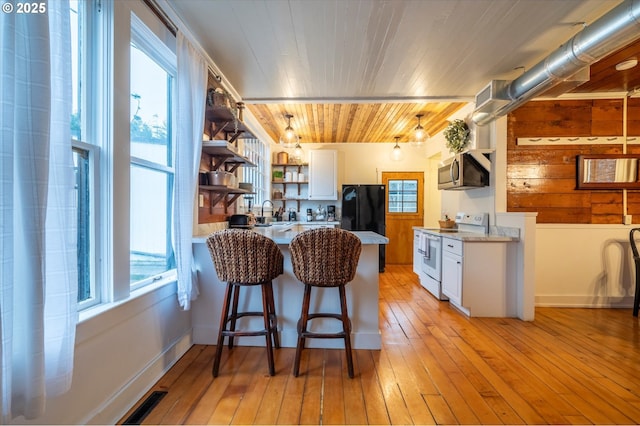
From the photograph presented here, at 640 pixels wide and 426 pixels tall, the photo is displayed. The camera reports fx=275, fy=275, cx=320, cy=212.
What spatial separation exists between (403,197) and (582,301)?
325cm

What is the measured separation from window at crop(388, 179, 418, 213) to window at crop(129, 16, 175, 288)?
182 inches

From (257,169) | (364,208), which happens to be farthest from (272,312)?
(364,208)

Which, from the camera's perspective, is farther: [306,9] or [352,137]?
[352,137]

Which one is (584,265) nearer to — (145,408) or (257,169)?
(145,408)

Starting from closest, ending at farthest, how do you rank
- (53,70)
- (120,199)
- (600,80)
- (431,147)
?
(53,70) → (120,199) → (600,80) → (431,147)

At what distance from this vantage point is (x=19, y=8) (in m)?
0.86

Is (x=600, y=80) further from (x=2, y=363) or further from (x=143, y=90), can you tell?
Result: (x=2, y=363)

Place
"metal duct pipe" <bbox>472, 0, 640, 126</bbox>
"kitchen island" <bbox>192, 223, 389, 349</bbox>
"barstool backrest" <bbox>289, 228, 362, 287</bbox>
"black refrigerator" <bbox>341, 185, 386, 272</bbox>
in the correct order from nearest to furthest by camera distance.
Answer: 1. "metal duct pipe" <bbox>472, 0, 640, 126</bbox>
2. "barstool backrest" <bbox>289, 228, 362, 287</bbox>
3. "kitchen island" <bbox>192, 223, 389, 349</bbox>
4. "black refrigerator" <bbox>341, 185, 386, 272</bbox>

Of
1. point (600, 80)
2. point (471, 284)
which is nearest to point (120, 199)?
point (471, 284)

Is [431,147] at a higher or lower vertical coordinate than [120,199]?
higher

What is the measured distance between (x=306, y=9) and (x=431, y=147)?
14.0 feet

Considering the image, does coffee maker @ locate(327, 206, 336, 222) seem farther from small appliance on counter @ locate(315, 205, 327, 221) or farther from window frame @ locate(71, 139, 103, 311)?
window frame @ locate(71, 139, 103, 311)

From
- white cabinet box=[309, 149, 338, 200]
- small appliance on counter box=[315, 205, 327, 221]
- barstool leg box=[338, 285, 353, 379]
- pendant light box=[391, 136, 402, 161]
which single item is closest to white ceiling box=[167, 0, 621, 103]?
barstool leg box=[338, 285, 353, 379]

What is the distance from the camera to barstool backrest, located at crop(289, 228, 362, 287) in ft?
5.83
